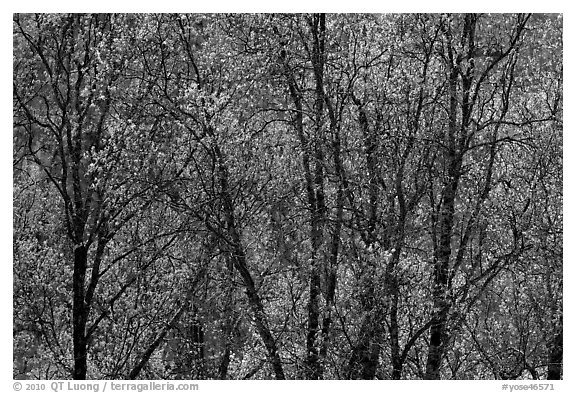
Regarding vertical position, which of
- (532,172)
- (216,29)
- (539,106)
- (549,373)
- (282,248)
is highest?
(216,29)

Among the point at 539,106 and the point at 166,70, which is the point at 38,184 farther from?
the point at 539,106

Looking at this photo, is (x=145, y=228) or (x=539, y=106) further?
(x=539, y=106)

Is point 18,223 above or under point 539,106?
under

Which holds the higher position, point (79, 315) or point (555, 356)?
point (79, 315)

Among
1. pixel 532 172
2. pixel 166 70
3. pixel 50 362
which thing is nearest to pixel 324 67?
pixel 166 70

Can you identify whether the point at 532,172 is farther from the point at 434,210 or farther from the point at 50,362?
the point at 50,362

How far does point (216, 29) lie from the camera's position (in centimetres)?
1546

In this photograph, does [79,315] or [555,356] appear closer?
[555,356]

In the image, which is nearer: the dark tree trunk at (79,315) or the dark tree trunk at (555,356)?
the dark tree trunk at (555,356)

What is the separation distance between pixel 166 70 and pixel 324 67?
2.70 metres

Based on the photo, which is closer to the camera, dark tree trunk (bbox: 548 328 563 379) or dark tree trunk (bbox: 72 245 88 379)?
dark tree trunk (bbox: 548 328 563 379)
